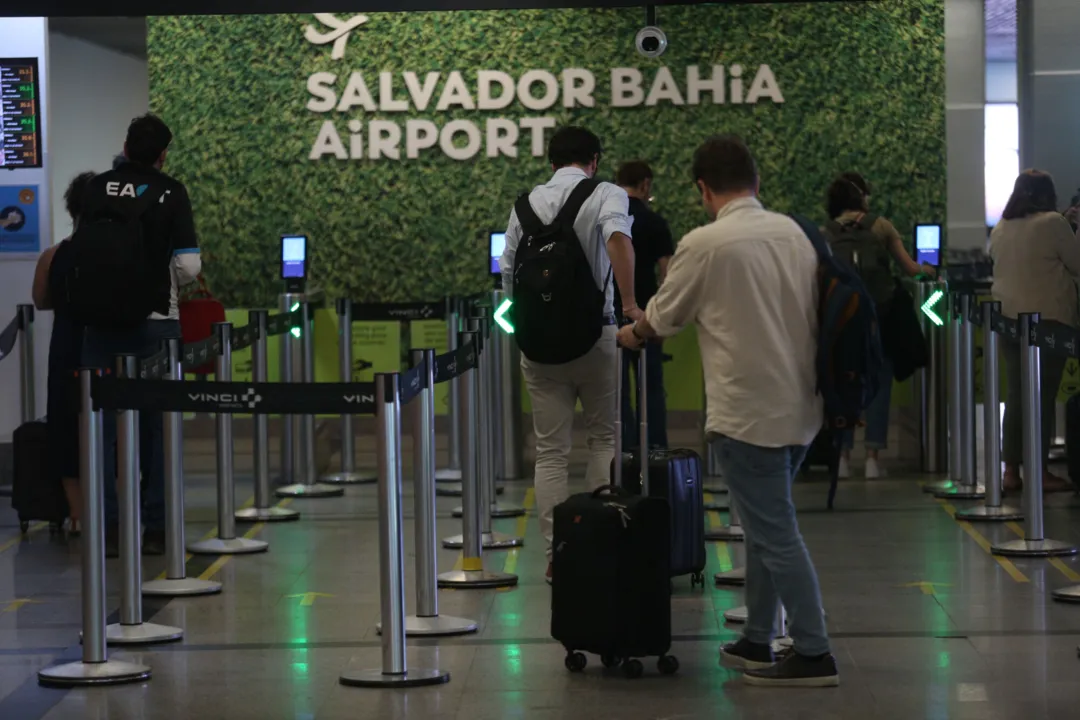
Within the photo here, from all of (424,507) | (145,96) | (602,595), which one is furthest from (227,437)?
(145,96)

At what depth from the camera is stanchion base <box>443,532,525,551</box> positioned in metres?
8.27

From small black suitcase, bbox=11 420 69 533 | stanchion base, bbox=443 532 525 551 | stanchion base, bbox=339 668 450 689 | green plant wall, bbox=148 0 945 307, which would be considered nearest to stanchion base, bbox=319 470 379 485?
green plant wall, bbox=148 0 945 307

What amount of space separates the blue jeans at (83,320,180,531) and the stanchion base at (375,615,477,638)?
5.04ft

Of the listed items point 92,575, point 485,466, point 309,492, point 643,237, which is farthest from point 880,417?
point 92,575

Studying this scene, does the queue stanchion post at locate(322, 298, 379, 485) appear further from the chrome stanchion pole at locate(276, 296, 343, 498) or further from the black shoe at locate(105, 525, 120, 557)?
the black shoe at locate(105, 525, 120, 557)

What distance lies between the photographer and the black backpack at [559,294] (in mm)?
6695

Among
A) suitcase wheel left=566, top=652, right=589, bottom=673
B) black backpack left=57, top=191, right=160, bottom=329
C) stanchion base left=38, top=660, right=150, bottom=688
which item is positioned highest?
black backpack left=57, top=191, right=160, bottom=329

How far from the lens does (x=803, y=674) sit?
5461 mm

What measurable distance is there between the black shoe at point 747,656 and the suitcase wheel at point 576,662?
447 millimetres

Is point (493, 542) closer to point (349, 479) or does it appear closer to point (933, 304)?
point (349, 479)

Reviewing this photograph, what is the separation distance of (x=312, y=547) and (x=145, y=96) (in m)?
5.97

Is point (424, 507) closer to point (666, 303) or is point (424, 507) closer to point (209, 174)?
point (666, 303)

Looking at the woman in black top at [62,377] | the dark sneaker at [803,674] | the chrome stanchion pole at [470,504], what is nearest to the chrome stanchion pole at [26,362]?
the woman in black top at [62,377]

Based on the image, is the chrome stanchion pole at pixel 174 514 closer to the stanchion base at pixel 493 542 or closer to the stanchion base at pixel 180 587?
the stanchion base at pixel 180 587
